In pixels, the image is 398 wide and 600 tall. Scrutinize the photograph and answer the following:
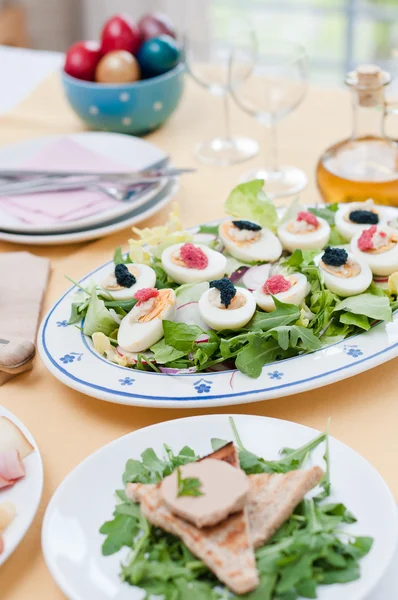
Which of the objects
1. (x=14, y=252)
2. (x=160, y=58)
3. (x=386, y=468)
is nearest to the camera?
(x=386, y=468)

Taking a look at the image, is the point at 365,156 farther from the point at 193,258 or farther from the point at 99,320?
the point at 99,320

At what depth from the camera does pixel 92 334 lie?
4.32 ft

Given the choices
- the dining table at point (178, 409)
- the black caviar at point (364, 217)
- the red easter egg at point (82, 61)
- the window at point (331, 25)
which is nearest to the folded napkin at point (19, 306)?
the dining table at point (178, 409)

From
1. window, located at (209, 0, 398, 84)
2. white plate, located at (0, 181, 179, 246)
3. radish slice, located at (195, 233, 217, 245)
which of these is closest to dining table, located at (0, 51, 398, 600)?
white plate, located at (0, 181, 179, 246)

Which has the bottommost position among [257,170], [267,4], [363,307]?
[267,4]

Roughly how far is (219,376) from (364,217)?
528 millimetres

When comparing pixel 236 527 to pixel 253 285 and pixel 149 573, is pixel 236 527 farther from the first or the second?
pixel 253 285

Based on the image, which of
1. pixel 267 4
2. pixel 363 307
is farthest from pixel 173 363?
pixel 267 4

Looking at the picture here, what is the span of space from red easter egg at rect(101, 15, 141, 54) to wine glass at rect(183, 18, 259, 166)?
0.21 metres

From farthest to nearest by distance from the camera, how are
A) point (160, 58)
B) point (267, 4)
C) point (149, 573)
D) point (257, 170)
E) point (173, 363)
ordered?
point (267, 4), point (160, 58), point (257, 170), point (173, 363), point (149, 573)

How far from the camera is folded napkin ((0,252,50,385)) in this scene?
1.32 meters

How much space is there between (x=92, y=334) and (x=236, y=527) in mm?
535

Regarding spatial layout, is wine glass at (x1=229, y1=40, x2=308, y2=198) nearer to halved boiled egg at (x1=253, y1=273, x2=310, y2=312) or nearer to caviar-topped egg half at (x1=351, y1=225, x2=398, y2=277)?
caviar-topped egg half at (x1=351, y1=225, x2=398, y2=277)

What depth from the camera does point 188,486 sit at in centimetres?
89
